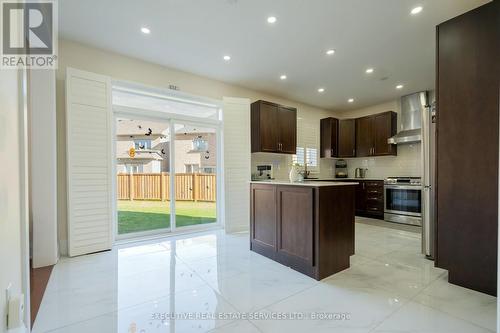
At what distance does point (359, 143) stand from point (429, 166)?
344 centimetres

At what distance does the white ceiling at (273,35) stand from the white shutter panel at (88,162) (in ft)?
2.33

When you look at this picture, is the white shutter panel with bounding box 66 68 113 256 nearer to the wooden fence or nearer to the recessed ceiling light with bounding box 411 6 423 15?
the wooden fence

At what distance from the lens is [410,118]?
5.57 meters

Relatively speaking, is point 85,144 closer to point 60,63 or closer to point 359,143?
point 60,63

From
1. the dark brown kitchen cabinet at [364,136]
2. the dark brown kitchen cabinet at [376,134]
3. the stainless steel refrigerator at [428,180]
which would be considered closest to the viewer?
the stainless steel refrigerator at [428,180]

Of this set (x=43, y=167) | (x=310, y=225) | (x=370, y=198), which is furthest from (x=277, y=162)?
(x=43, y=167)

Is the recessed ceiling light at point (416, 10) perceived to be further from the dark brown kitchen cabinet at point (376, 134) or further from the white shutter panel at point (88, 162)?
the white shutter panel at point (88, 162)

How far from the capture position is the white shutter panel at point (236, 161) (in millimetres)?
4621

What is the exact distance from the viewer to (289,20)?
2.89 m

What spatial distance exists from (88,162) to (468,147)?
4600mm

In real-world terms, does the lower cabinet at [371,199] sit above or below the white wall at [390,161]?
below

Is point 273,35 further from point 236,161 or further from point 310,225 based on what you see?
point 310,225

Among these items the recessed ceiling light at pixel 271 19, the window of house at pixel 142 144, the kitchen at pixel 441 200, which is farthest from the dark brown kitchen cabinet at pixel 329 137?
the window of house at pixel 142 144

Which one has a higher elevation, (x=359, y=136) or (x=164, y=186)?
(x=359, y=136)
